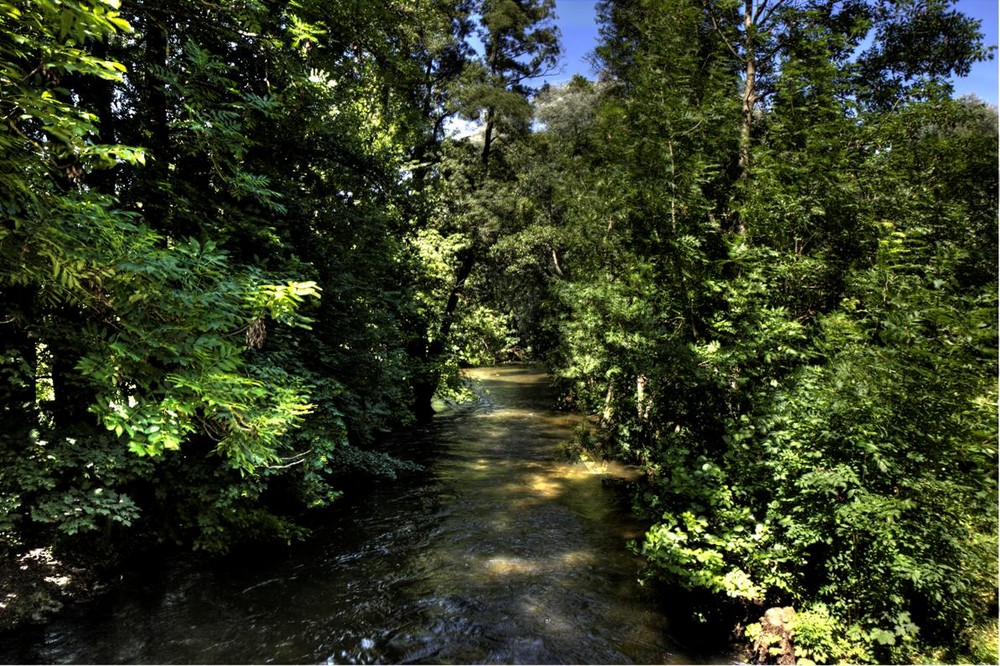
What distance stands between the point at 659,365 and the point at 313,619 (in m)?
6.18

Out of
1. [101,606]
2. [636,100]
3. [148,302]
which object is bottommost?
[101,606]

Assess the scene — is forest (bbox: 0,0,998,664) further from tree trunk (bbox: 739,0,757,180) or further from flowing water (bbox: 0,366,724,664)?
flowing water (bbox: 0,366,724,664)

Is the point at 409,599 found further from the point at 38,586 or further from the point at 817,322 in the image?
the point at 817,322

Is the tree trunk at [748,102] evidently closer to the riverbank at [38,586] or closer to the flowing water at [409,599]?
the flowing water at [409,599]

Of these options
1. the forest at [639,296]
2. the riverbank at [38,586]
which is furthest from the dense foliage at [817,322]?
the riverbank at [38,586]

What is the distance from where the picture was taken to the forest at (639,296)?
456 centimetres

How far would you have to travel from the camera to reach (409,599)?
736 cm

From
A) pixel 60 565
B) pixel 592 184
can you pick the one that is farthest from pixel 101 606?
pixel 592 184

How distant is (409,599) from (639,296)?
613cm

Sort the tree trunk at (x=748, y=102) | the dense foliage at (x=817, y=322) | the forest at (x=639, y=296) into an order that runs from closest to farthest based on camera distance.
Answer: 1. the forest at (x=639, y=296)
2. the dense foliage at (x=817, y=322)
3. the tree trunk at (x=748, y=102)

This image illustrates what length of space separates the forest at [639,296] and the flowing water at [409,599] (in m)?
0.81

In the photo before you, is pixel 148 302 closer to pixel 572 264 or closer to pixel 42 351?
pixel 42 351

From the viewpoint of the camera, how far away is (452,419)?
20.9m

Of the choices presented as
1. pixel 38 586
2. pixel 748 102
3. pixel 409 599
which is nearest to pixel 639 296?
pixel 748 102
